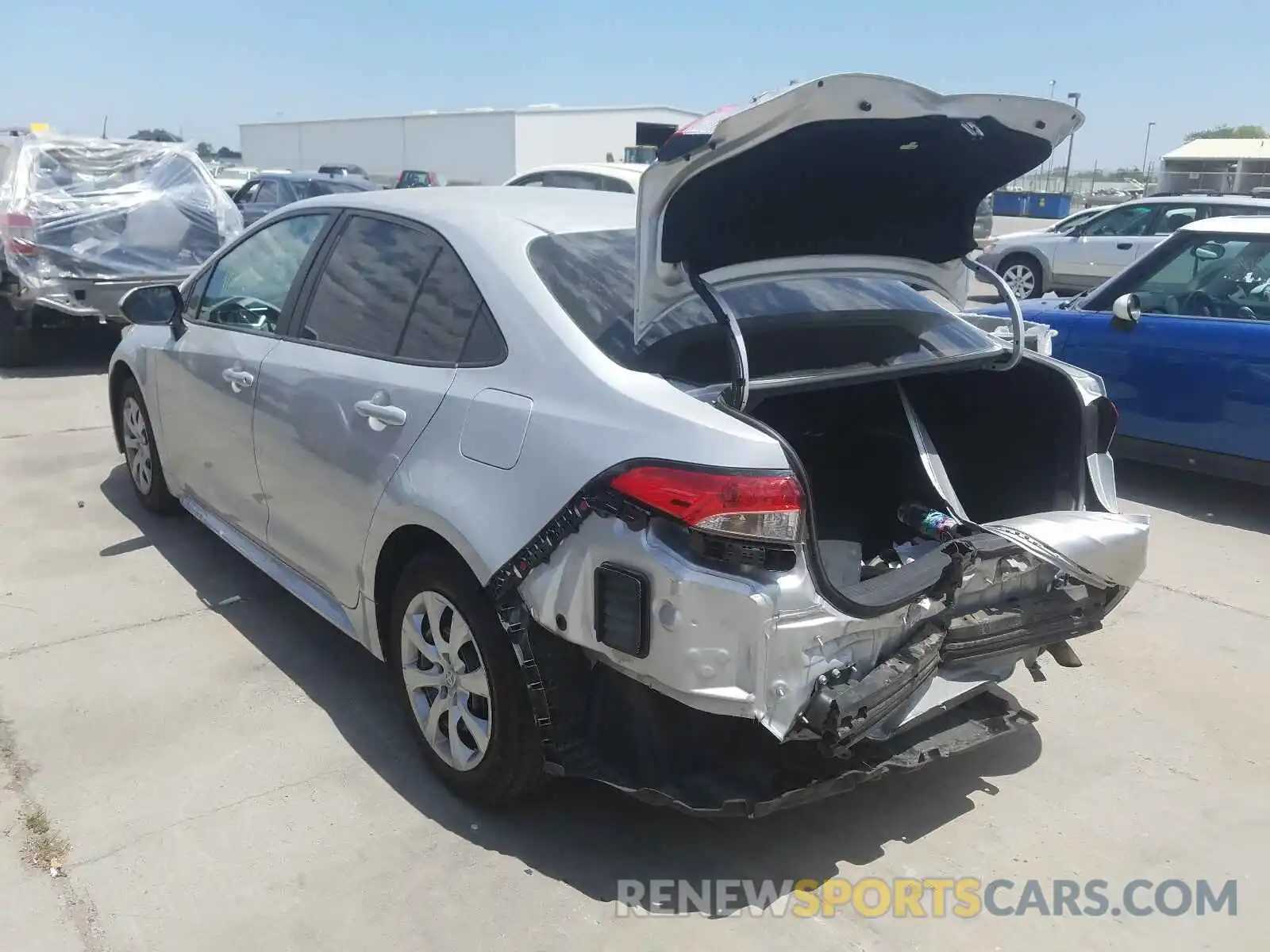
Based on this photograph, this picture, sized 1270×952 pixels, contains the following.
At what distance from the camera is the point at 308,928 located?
2646mm

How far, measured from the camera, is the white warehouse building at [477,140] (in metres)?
46.2

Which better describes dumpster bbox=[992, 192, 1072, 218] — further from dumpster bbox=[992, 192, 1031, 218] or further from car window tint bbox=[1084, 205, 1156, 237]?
car window tint bbox=[1084, 205, 1156, 237]

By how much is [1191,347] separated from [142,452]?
18.5ft

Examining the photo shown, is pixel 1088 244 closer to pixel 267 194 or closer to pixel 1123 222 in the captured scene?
pixel 1123 222

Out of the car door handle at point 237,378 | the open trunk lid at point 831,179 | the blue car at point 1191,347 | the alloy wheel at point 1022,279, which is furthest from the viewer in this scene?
the alloy wheel at point 1022,279

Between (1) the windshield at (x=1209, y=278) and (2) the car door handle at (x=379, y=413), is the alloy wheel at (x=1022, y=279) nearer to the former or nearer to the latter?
(1) the windshield at (x=1209, y=278)

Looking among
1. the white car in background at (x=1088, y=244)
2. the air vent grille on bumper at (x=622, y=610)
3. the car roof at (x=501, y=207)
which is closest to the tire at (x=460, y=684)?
the air vent grille on bumper at (x=622, y=610)

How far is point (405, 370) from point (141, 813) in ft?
4.97

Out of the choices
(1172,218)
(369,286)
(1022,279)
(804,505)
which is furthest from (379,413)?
(1022,279)

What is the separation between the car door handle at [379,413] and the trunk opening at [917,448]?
44.8 inches

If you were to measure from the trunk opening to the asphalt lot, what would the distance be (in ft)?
2.60

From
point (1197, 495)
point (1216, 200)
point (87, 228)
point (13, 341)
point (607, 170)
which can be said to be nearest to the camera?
point (1197, 495)

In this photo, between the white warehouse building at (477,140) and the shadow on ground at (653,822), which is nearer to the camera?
the shadow on ground at (653,822)

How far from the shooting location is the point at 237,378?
13.1 feet
